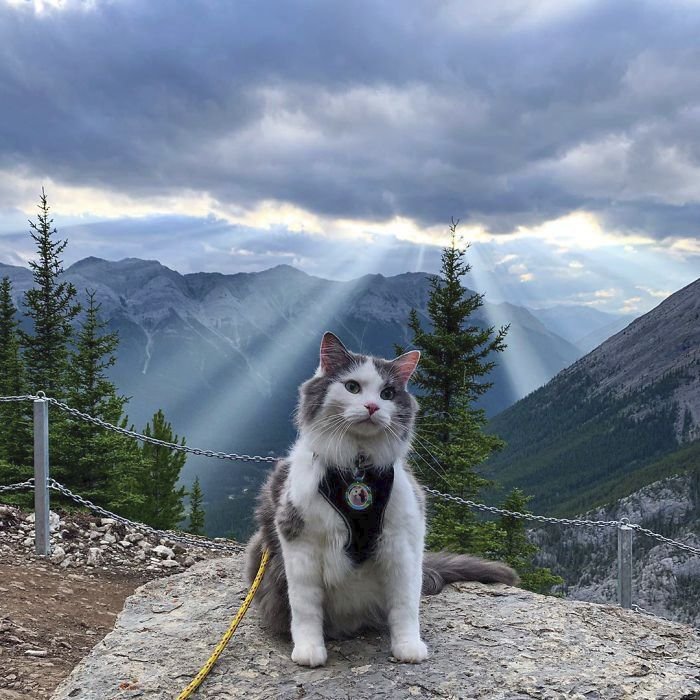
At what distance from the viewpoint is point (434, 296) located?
54.4ft

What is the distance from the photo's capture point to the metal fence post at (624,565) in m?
5.53

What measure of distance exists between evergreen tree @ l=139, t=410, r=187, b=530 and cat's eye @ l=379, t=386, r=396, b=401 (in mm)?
20739

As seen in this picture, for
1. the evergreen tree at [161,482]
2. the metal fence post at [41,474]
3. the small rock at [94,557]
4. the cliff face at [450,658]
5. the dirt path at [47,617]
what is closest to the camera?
the cliff face at [450,658]

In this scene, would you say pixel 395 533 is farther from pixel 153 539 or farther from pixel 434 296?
pixel 434 296

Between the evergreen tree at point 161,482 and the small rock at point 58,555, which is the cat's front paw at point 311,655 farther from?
the evergreen tree at point 161,482

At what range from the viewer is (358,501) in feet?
10.5

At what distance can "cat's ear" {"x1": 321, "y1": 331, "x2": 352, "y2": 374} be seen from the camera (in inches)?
134

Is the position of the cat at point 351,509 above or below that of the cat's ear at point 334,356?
below

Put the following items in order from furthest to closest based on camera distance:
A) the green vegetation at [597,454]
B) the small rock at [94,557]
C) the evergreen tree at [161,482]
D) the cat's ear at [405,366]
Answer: the green vegetation at [597,454] → the evergreen tree at [161,482] → the small rock at [94,557] → the cat's ear at [405,366]

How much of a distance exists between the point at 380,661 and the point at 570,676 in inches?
39.8

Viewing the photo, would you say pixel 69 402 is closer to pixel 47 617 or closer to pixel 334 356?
pixel 47 617

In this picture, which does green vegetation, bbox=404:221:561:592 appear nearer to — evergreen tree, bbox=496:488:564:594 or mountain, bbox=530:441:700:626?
evergreen tree, bbox=496:488:564:594

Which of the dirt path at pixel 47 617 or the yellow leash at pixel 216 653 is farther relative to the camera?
the dirt path at pixel 47 617

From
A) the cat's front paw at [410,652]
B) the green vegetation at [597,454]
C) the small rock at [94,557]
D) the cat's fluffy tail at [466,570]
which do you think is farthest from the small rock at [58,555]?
the green vegetation at [597,454]
